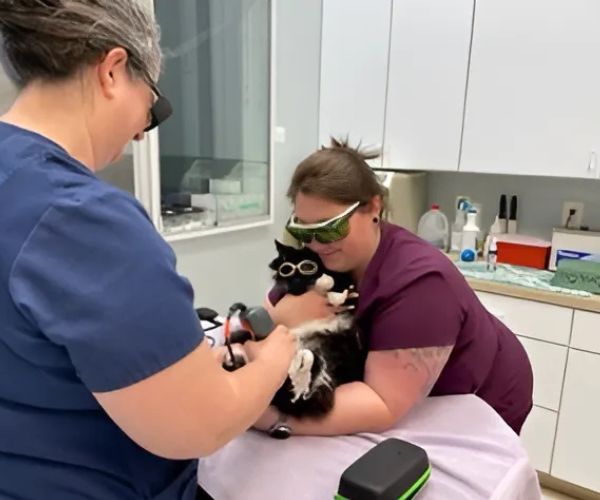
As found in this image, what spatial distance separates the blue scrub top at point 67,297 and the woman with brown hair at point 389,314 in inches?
16.9

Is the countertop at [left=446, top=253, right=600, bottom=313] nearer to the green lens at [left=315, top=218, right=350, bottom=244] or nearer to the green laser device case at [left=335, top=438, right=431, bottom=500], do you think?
the green lens at [left=315, top=218, right=350, bottom=244]

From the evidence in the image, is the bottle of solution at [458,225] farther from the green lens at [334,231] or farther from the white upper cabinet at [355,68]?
the green lens at [334,231]

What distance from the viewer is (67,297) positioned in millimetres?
540

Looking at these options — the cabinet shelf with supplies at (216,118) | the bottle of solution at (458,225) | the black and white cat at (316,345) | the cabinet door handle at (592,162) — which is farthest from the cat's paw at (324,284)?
the bottle of solution at (458,225)

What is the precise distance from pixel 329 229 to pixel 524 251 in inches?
62.1

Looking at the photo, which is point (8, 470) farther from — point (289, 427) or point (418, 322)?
point (418, 322)

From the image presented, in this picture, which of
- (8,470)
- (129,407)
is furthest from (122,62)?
(8,470)

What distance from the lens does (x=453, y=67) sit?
230cm

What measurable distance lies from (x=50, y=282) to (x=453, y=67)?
2.16 metres

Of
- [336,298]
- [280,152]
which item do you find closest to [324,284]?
[336,298]

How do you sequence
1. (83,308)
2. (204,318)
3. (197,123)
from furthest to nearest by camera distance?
1. (197,123)
2. (204,318)
3. (83,308)

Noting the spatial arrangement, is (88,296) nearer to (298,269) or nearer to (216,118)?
(298,269)

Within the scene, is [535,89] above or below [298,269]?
above

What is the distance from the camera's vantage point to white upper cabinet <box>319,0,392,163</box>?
2504 millimetres
